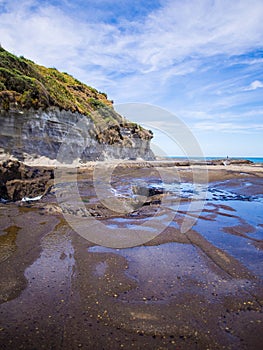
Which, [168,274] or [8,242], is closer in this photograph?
[168,274]

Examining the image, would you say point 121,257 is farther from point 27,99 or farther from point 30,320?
point 27,99

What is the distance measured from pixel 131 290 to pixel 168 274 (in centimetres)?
74

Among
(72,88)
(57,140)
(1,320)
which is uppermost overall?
(72,88)

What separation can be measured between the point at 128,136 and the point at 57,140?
19.3 m

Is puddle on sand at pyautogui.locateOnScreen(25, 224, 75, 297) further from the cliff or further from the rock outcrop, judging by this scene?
the cliff

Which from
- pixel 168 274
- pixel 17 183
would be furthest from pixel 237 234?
pixel 17 183

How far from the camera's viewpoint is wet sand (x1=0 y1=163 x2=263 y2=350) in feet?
7.55

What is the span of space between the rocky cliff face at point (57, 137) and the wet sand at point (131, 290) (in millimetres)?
12827

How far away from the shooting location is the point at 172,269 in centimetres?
372

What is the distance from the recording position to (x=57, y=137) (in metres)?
20.5

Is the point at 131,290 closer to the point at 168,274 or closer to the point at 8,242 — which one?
the point at 168,274

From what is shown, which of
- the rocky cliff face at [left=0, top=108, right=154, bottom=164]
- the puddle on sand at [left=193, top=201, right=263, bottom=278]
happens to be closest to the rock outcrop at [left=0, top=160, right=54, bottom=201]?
the rocky cliff face at [left=0, top=108, right=154, bottom=164]

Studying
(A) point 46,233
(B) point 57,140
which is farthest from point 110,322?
(B) point 57,140

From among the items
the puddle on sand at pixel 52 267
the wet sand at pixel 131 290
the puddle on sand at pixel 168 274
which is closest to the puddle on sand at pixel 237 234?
the wet sand at pixel 131 290
